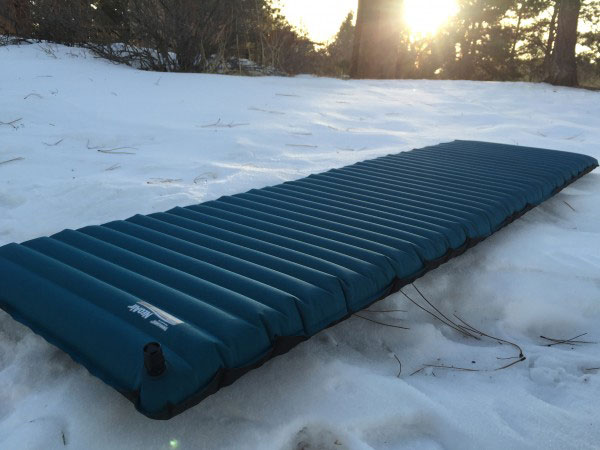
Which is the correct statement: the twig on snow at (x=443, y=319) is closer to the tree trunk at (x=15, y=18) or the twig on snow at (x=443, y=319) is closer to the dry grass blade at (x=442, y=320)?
the dry grass blade at (x=442, y=320)

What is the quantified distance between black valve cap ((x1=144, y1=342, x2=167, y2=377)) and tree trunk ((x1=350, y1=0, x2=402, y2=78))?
9315 mm

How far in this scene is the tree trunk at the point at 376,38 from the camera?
9367 millimetres

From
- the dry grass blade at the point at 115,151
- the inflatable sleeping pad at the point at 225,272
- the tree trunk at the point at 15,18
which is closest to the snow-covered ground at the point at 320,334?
the dry grass blade at the point at 115,151

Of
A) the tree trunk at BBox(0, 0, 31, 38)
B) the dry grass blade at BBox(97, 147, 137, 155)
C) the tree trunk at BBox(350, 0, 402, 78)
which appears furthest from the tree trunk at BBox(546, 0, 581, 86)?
the tree trunk at BBox(0, 0, 31, 38)

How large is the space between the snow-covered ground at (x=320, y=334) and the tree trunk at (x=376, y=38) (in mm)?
4591

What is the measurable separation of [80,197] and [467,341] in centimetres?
223

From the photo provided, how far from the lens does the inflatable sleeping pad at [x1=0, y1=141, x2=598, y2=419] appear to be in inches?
51.5

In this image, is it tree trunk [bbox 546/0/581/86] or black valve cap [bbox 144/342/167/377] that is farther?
tree trunk [bbox 546/0/581/86]

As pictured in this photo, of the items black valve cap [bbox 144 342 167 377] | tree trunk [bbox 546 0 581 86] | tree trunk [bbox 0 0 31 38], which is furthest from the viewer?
tree trunk [bbox 546 0 581 86]

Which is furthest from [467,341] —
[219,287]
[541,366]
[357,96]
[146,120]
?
[357,96]

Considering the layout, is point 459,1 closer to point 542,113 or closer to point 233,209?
point 542,113

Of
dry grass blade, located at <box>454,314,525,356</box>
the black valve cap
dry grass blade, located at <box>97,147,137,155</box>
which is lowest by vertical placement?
dry grass blade, located at <box>454,314,525,356</box>

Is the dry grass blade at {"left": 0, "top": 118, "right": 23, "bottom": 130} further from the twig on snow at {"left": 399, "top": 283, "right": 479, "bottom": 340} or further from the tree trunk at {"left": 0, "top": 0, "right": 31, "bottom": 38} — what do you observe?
the tree trunk at {"left": 0, "top": 0, "right": 31, "bottom": 38}

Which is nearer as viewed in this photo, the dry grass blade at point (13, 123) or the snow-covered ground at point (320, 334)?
the snow-covered ground at point (320, 334)
